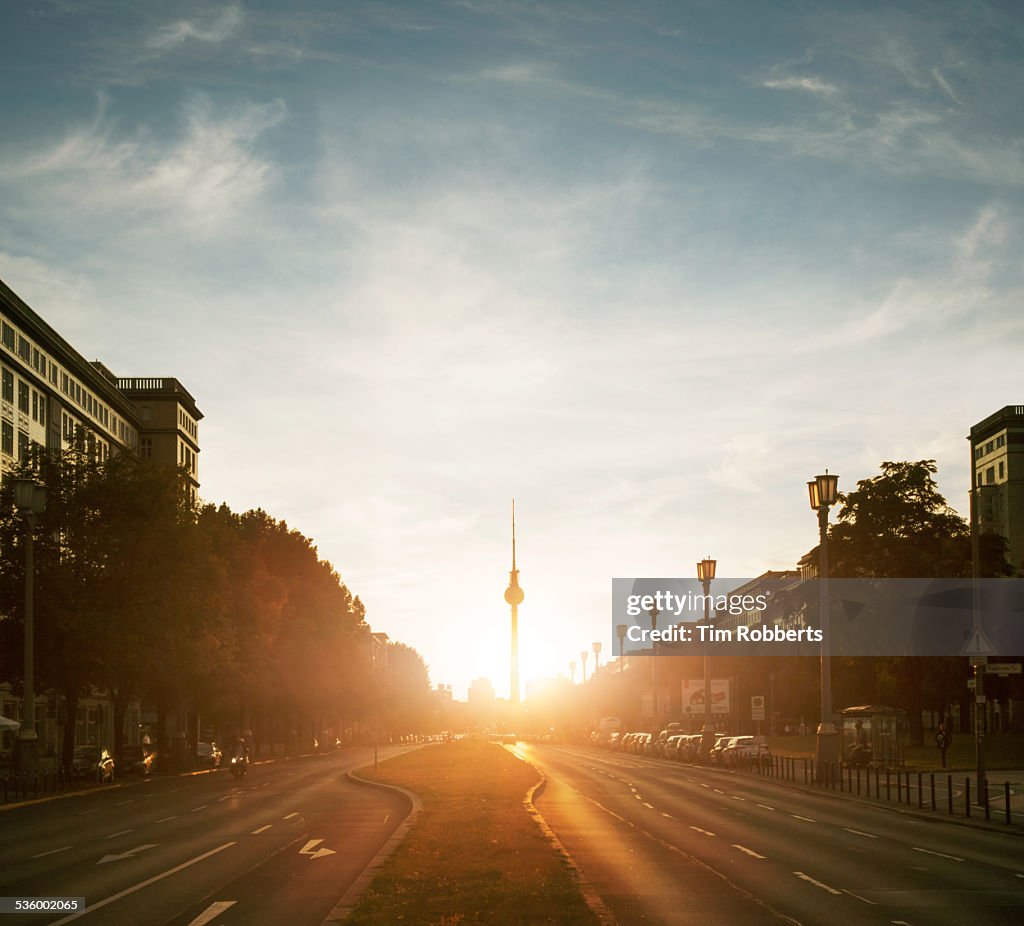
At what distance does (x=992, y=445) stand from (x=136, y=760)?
12727 cm

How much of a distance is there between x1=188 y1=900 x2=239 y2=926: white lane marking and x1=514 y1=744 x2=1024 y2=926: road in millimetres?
5016

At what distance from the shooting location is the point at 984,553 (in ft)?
277

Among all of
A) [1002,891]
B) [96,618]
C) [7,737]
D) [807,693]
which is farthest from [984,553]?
[1002,891]

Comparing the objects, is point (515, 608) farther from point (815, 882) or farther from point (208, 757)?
point (815, 882)

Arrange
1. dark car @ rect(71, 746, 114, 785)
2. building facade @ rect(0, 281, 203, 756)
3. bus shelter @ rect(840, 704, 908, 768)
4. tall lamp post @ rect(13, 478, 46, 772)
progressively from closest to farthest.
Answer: tall lamp post @ rect(13, 478, 46, 772), dark car @ rect(71, 746, 114, 785), bus shelter @ rect(840, 704, 908, 768), building facade @ rect(0, 281, 203, 756)

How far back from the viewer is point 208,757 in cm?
8006

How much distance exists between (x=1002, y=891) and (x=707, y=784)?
35.6 meters

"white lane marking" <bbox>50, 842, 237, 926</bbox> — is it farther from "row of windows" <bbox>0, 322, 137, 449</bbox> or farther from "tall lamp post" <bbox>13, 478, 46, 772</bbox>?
"row of windows" <bbox>0, 322, 137, 449</bbox>

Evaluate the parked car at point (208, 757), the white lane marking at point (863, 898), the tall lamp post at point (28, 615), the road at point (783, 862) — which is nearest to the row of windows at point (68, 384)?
the parked car at point (208, 757)

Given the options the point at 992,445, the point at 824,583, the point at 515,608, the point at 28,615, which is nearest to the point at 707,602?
the point at 824,583

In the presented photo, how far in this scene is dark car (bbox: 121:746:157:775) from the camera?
66.4m

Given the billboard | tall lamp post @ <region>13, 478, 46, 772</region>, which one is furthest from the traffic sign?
the billboard

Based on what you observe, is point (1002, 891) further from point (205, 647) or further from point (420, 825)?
point (205, 647)

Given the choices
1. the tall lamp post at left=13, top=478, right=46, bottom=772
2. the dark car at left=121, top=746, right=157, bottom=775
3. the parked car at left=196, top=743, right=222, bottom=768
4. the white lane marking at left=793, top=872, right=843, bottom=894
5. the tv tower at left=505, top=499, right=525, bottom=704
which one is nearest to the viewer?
the white lane marking at left=793, top=872, right=843, bottom=894
